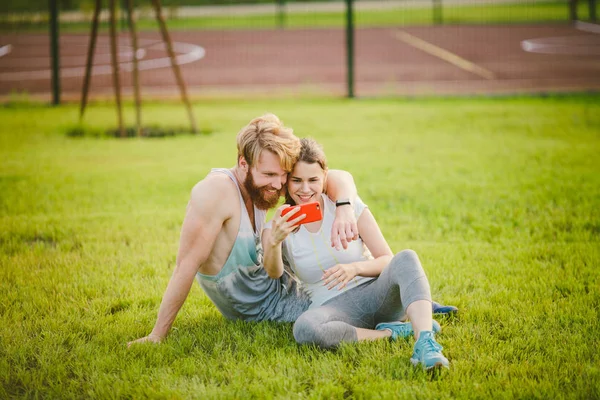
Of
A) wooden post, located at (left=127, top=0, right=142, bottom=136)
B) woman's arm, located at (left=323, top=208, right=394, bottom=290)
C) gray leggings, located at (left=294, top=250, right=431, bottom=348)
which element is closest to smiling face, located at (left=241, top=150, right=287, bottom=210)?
woman's arm, located at (left=323, top=208, right=394, bottom=290)

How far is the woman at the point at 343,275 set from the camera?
3.52m

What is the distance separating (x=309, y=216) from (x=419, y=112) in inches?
343

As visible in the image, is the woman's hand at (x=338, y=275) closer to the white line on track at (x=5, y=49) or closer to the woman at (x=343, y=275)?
the woman at (x=343, y=275)

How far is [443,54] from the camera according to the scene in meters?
19.0

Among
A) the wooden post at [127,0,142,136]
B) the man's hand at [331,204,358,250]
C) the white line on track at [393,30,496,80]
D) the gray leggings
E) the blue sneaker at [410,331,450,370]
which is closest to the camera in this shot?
the blue sneaker at [410,331,450,370]

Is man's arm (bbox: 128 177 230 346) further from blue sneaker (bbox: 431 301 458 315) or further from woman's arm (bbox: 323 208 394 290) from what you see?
blue sneaker (bbox: 431 301 458 315)

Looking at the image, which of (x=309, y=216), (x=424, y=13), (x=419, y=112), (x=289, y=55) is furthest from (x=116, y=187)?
(x=424, y=13)

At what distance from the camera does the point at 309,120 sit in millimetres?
11016

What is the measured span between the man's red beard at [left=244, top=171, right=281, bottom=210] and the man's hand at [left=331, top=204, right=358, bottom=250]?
1.30 feet

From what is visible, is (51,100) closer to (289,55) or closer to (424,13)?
(289,55)

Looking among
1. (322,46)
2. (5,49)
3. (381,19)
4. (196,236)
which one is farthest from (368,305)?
(381,19)

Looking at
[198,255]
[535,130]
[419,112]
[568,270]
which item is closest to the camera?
[198,255]

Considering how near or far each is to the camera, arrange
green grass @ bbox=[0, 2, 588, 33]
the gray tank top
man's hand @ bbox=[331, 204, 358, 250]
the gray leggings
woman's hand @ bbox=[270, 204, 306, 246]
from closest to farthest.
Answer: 1. woman's hand @ bbox=[270, 204, 306, 246]
2. the gray leggings
3. man's hand @ bbox=[331, 204, 358, 250]
4. the gray tank top
5. green grass @ bbox=[0, 2, 588, 33]

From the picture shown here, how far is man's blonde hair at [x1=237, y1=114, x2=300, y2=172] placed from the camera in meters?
3.63
